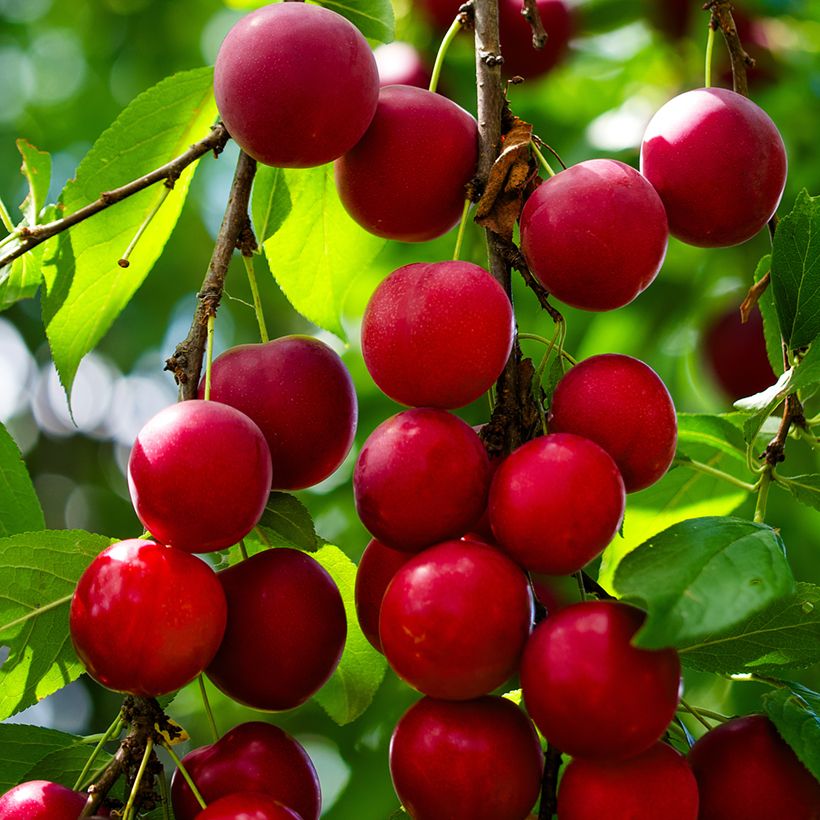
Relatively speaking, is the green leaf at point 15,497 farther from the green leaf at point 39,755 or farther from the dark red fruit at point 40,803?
the dark red fruit at point 40,803

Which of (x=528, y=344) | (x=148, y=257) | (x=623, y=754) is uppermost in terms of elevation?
(x=148, y=257)

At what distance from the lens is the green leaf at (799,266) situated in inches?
48.6

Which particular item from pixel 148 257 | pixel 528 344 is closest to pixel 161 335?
pixel 528 344

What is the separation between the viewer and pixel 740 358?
2354 millimetres

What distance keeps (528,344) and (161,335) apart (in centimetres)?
214

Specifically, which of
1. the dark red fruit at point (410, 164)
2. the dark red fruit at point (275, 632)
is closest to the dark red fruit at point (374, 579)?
the dark red fruit at point (275, 632)

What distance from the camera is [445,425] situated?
39.3 inches

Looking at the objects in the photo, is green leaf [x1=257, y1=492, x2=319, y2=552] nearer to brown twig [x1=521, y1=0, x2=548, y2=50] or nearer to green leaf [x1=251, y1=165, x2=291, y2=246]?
green leaf [x1=251, y1=165, x2=291, y2=246]

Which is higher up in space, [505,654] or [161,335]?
[505,654]

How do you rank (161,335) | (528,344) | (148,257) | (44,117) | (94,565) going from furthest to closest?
(161,335) < (44,117) < (528,344) < (148,257) < (94,565)

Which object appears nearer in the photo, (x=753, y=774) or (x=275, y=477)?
(x=753, y=774)

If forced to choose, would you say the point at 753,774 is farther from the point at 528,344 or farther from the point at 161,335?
the point at 161,335

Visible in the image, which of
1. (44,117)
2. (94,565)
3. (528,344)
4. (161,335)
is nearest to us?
(94,565)

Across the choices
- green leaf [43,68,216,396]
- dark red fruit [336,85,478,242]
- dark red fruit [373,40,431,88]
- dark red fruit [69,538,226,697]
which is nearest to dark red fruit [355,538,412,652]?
dark red fruit [69,538,226,697]
